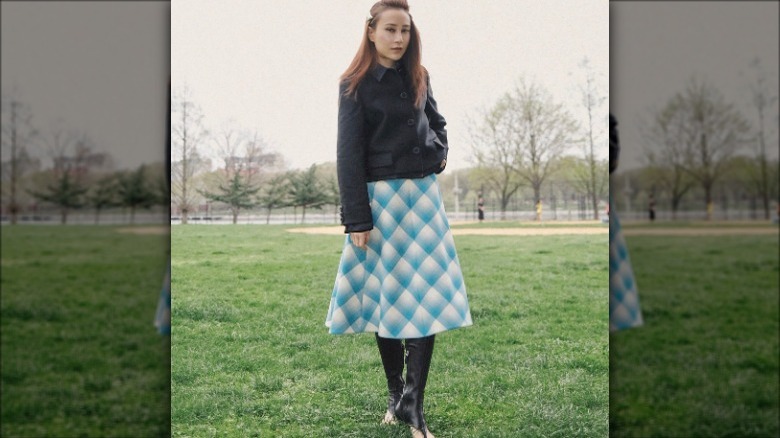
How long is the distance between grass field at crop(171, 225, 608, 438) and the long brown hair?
0.91 meters

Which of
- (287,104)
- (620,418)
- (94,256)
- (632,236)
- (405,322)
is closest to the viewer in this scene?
(632,236)

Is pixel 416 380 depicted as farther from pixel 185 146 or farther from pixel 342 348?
pixel 185 146

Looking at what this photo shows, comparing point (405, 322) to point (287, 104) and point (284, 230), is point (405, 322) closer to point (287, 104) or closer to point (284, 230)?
point (284, 230)

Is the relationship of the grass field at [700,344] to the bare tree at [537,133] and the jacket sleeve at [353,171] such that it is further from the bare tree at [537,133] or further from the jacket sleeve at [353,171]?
the jacket sleeve at [353,171]

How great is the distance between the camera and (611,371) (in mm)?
4031

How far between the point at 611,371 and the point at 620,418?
0.25 m

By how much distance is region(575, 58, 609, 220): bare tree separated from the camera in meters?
4.05

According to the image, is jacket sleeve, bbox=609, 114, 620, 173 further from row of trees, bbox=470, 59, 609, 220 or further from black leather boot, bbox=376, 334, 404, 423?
black leather boot, bbox=376, 334, 404, 423

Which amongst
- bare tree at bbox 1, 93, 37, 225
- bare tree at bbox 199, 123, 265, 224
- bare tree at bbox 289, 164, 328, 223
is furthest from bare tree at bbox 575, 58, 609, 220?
bare tree at bbox 1, 93, 37, 225

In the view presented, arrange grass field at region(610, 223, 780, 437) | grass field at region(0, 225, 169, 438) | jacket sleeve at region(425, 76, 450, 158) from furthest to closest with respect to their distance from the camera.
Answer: grass field at region(0, 225, 169, 438) → jacket sleeve at region(425, 76, 450, 158) → grass field at region(610, 223, 780, 437)

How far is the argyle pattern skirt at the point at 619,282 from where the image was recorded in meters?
3.79

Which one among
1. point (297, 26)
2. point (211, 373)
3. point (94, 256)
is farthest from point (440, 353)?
point (94, 256)

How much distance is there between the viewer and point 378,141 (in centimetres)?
358

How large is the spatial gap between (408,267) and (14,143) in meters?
2.47
